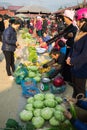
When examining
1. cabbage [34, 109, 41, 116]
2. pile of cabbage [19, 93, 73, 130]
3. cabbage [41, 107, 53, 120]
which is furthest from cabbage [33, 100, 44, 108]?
cabbage [41, 107, 53, 120]

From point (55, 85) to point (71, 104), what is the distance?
228cm

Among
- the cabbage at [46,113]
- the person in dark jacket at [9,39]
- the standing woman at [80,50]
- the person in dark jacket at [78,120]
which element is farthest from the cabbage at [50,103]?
the person in dark jacket at [9,39]

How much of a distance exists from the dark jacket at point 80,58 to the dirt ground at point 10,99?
1.46m

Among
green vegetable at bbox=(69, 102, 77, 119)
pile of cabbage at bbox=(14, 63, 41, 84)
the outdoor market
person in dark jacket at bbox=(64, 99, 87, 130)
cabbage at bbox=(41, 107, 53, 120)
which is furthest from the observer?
pile of cabbage at bbox=(14, 63, 41, 84)

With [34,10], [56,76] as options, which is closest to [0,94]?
[56,76]

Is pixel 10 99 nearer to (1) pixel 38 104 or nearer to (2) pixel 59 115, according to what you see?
(1) pixel 38 104

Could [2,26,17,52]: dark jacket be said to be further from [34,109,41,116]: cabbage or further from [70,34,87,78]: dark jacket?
[70,34,87,78]: dark jacket

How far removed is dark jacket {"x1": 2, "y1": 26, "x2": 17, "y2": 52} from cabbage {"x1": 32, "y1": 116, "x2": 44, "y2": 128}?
2645mm

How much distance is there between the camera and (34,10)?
62.9 ft

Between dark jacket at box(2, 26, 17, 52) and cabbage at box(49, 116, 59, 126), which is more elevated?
dark jacket at box(2, 26, 17, 52)

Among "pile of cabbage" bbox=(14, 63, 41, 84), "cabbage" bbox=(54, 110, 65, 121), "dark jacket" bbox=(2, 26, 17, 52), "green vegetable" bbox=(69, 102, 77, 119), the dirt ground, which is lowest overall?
the dirt ground

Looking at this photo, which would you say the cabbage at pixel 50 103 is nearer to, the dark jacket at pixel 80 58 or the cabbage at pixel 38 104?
the cabbage at pixel 38 104

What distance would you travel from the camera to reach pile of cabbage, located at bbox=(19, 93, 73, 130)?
416 centimetres

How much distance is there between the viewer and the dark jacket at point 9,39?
20.6 ft
